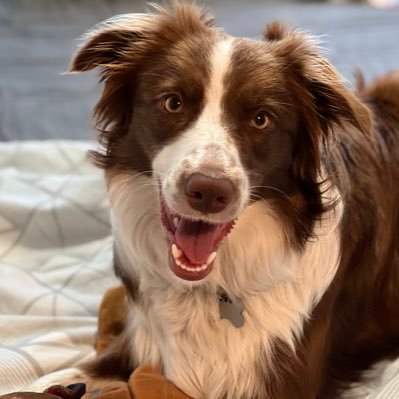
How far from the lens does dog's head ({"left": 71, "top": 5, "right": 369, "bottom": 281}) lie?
5.61ft

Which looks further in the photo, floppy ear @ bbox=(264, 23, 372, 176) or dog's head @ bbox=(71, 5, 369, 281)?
floppy ear @ bbox=(264, 23, 372, 176)

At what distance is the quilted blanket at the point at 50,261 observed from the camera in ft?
7.55

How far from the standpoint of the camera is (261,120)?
71.9 inches

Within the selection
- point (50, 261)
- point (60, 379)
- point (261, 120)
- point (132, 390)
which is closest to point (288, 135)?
point (261, 120)

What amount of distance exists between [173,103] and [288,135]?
0.32m

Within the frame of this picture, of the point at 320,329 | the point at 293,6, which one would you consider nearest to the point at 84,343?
the point at 320,329

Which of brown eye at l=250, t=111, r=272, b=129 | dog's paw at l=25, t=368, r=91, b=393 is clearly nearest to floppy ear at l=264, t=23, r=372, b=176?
brown eye at l=250, t=111, r=272, b=129

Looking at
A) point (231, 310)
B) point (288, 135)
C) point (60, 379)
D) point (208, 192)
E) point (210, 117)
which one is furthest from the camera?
point (60, 379)

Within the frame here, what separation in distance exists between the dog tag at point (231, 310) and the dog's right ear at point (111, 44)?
701 mm

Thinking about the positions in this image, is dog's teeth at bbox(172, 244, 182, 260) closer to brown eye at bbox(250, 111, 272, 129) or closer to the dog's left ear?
brown eye at bbox(250, 111, 272, 129)

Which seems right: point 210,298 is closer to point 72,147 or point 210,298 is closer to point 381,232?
point 381,232

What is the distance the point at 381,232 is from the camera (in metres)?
2.17

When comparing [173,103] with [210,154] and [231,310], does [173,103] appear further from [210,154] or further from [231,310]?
[231,310]

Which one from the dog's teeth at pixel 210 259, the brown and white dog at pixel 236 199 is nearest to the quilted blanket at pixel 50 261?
the brown and white dog at pixel 236 199
